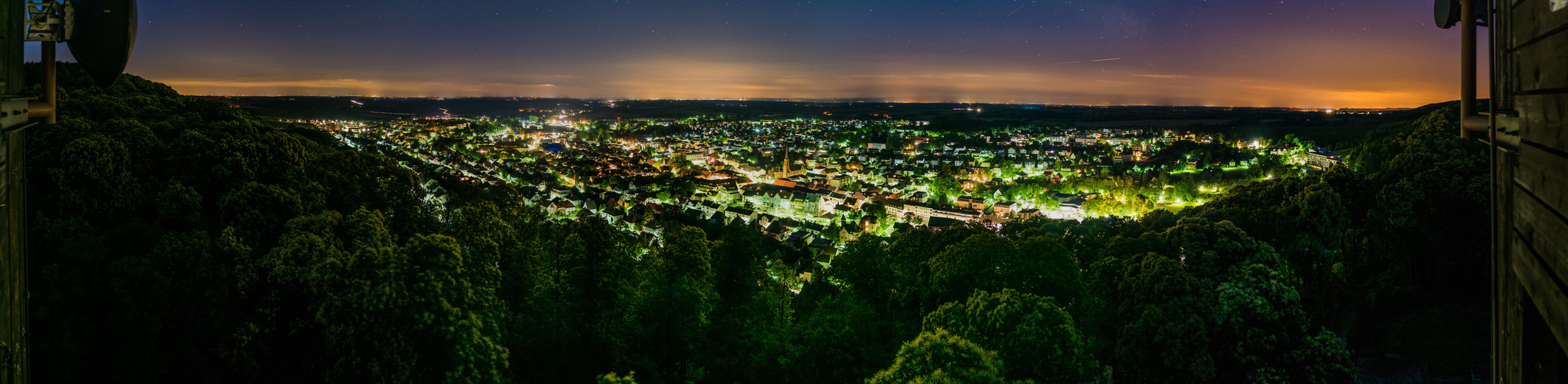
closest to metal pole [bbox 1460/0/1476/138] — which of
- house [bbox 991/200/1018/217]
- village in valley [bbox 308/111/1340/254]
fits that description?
village in valley [bbox 308/111/1340/254]

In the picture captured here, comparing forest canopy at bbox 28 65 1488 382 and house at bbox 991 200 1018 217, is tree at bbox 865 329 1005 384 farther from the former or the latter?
house at bbox 991 200 1018 217

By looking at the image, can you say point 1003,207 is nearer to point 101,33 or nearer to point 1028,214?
point 1028,214

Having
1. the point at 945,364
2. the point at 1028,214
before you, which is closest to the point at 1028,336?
the point at 945,364

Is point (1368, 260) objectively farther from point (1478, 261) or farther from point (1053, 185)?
point (1053, 185)

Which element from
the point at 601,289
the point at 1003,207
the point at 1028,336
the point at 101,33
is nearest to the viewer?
the point at 101,33

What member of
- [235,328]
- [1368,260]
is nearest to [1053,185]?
[1368,260]
